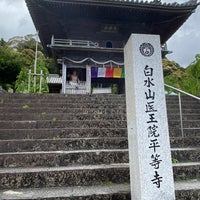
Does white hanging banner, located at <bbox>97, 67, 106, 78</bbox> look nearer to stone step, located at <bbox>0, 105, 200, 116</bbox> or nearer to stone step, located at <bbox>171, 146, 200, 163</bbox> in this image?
stone step, located at <bbox>0, 105, 200, 116</bbox>

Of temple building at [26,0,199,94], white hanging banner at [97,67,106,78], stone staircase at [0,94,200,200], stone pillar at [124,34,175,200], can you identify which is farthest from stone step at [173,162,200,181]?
white hanging banner at [97,67,106,78]

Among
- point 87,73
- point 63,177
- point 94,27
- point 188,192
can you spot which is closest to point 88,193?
point 63,177

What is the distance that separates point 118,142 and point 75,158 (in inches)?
28.0

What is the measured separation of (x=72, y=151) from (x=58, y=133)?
70 centimetres

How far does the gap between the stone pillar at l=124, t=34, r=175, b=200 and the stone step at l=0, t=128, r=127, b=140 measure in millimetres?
1462

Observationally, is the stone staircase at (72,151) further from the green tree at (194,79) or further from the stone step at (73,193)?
the green tree at (194,79)

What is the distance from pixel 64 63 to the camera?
9.81 metres

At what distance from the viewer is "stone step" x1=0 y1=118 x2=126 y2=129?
10.6 feet

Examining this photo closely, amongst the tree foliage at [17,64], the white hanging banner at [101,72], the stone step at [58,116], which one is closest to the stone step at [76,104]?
the stone step at [58,116]

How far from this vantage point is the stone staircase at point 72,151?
1909 mm

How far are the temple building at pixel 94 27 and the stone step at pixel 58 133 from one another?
6.55 meters

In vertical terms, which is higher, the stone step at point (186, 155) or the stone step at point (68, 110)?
the stone step at point (68, 110)

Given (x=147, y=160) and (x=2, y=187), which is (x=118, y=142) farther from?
(x=2, y=187)

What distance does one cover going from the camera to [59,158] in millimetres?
2316
